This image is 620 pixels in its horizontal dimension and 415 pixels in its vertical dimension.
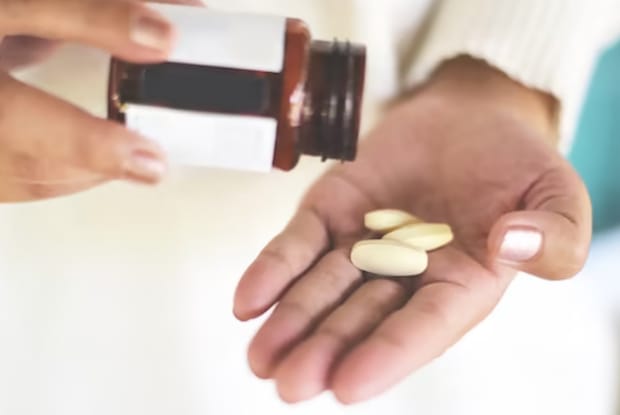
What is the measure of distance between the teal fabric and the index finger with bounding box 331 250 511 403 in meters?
0.40

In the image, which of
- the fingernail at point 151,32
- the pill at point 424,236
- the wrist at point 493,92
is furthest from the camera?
the wrist at point 493,92

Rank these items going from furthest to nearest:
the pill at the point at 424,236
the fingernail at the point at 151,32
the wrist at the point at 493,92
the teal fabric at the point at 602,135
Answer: the teal fabric at the point at 602,135
the wrist at the point at 493,92
the pill at the point at 424,236
the fingernail at the point at 151,32

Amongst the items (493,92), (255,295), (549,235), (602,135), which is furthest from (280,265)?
(602,135)

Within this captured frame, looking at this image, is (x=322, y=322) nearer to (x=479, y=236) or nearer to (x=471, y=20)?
(x=479, y=236)

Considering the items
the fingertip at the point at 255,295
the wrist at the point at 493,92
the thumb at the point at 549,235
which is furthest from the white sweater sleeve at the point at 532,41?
the fingertip at the point at 255,295

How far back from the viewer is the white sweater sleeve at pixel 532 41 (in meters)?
0.61

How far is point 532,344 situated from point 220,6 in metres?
0.30

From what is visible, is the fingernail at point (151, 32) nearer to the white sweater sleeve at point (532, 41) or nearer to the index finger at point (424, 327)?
the index finger at point (424, 327)

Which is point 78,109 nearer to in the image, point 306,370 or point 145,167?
point 145,167

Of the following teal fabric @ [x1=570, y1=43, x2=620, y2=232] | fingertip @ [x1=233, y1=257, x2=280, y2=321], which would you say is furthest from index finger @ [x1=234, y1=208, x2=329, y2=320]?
teal fabric @ [x1=570, y1=43, x2=620, y2=232]

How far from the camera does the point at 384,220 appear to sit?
0.49 metres

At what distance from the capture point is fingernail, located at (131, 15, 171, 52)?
1.17ft

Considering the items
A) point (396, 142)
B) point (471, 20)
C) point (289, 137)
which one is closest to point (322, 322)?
point (289, 137)

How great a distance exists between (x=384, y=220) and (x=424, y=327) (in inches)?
4.3
